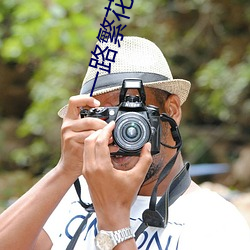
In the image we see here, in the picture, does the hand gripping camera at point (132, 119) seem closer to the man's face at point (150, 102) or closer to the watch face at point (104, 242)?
the man's face at point (150, 102)

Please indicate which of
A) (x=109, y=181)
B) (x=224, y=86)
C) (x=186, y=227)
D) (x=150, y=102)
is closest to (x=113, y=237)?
(x=109, y=181)

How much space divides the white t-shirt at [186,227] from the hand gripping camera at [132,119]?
18cm

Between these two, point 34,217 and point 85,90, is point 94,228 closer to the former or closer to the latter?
point 34,217

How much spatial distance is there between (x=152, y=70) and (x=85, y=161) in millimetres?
435

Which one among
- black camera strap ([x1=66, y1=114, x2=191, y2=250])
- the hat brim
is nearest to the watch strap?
black camera strap ([x1=66, y1=114, x2=191, y2=250])

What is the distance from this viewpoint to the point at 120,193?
1.50 meters

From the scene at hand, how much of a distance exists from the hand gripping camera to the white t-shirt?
18 centimetres

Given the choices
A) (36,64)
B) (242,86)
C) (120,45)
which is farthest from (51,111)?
(120,45)

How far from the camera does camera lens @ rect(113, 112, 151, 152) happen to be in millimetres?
1589

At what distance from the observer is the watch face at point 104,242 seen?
1.51m

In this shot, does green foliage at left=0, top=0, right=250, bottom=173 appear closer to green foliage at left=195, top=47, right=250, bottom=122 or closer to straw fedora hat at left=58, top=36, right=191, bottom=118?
green foliage at left=195, top=47, right=250, bottom=122

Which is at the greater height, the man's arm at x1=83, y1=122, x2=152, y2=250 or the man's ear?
the man's ear

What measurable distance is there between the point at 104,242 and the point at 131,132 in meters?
0.27

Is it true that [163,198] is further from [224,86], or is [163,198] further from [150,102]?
[224,86]
